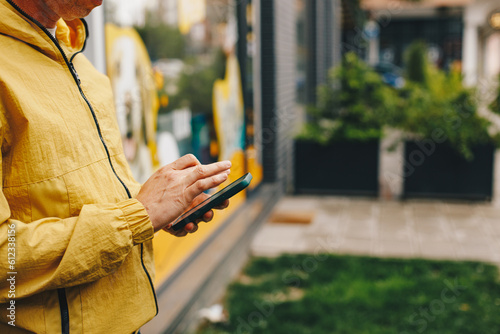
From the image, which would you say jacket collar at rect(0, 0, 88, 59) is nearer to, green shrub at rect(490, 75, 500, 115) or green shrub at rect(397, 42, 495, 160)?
green shrub at rect(397, 42, 495, 160)

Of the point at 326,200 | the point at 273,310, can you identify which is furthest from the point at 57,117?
the point at 326,200

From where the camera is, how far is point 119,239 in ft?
4.18

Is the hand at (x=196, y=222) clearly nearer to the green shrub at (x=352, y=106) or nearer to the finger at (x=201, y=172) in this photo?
the finger at (x=201, y=172)

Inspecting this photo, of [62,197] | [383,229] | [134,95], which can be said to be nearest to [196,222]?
[62,197]

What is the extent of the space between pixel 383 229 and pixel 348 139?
1.83 m

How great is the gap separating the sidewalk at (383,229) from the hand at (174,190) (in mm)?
4019

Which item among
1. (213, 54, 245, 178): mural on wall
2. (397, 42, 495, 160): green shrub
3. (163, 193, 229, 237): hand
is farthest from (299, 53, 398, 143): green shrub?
(163, 193, 229, 237): hand

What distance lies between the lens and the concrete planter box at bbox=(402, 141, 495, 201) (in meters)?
7.11

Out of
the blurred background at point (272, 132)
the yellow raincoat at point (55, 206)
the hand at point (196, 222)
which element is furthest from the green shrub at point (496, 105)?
the yellow raincoat at point (55, 206)

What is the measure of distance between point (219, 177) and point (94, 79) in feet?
1.54

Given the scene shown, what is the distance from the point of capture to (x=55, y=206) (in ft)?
4.28

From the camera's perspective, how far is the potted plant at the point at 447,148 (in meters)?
7.07

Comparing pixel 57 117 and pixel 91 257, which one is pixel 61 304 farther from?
pixel 57 117

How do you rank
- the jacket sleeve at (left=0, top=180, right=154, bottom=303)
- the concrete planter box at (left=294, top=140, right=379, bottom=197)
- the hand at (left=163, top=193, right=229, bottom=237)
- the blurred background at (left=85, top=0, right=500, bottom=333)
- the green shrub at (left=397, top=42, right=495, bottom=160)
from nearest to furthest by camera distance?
the jacket sleeve at (left=0, top=180, right=154, bottom=303)
the hand at (left=163, top=193, right=229, bottom=237)
the blurred background at (left=85, top=0, right=500, bottom=333)
the green shrub at (left=397, top=42, right=495, bottom=160)
the concrete planter box at (left=294, top=140, right=379, bottom=197)
